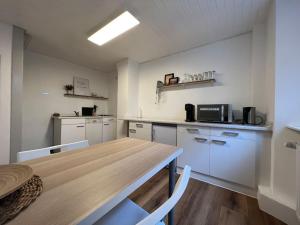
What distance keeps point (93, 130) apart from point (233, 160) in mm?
3123

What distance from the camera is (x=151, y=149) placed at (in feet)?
3.41

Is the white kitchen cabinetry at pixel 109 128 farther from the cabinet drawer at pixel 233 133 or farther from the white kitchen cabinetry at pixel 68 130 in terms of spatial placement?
the cabinet drawer at pixel 233 133

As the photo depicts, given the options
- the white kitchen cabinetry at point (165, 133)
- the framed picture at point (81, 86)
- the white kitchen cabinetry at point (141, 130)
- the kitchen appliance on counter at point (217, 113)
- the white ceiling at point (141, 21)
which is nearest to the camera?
the white ceiling at point (141, 21)

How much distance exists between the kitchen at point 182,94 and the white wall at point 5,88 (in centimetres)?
2

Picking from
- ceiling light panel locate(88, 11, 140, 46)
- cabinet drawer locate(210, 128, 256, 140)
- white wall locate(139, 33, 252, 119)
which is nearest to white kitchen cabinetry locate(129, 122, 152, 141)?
white wall locate(139, 33, 252, 119)

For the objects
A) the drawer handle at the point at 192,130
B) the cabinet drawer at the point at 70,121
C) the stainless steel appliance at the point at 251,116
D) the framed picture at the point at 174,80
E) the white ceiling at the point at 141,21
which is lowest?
the drawer handle at the point at 192,130

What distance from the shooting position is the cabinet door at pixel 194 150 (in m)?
2.05

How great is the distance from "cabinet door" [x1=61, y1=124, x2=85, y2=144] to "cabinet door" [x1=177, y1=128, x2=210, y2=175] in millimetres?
2354

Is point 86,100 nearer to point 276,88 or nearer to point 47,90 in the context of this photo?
point 47,90

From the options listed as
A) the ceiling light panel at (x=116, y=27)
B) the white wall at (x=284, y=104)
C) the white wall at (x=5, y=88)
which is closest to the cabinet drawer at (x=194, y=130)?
the white wall at (x=284, y=104)

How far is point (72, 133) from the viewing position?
3102mm

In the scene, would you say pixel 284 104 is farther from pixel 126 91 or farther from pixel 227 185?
pixel 126 91

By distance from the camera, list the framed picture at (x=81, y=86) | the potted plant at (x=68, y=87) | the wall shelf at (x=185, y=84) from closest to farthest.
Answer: the wall shelf at (x=185, y=84) < the potted plant at (x=68, y=87) < the framed picture at (x=81, y=86)

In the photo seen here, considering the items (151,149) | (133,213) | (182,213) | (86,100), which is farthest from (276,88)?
(86,100)
